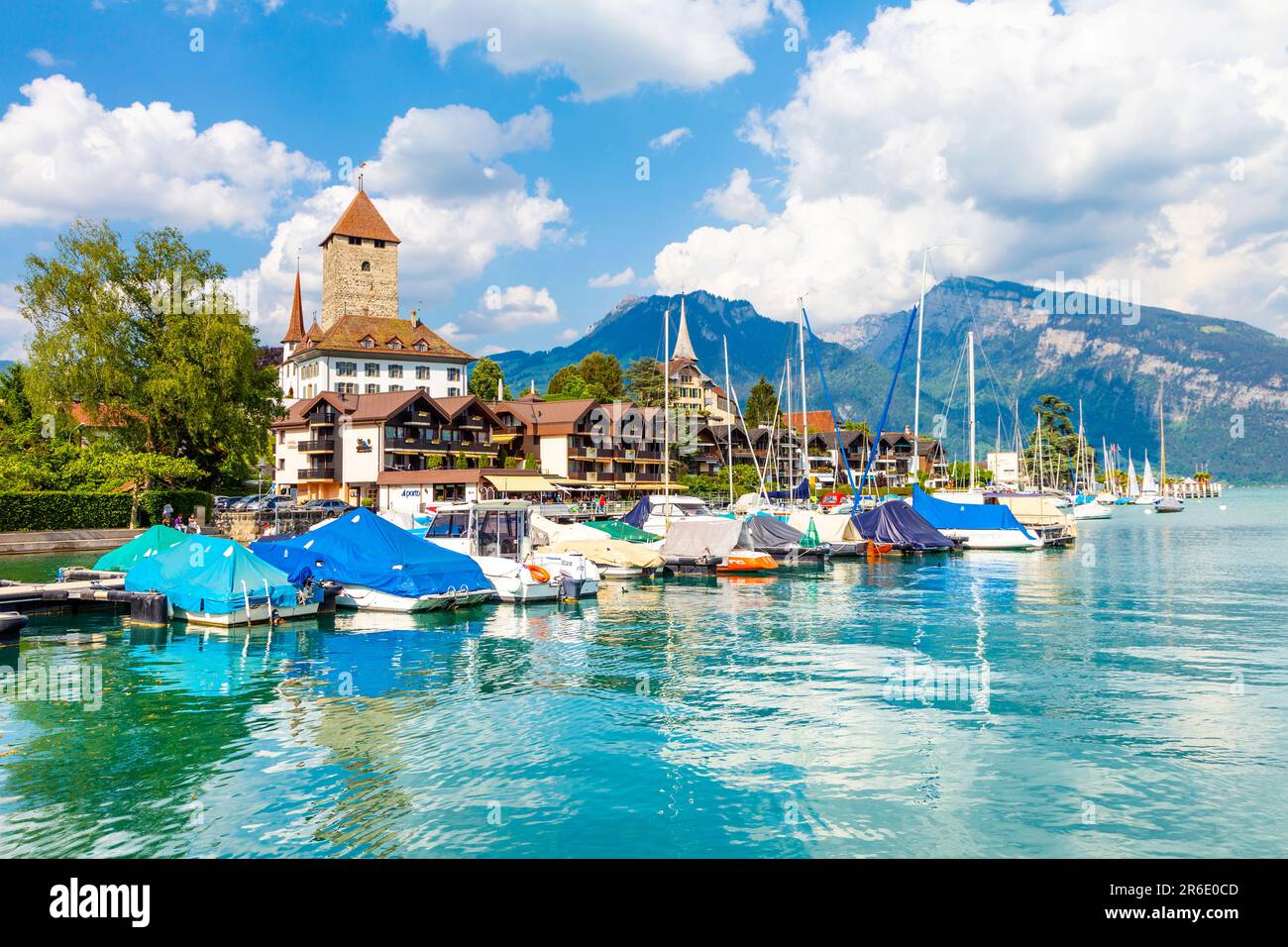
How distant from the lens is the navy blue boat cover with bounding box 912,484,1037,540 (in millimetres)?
65125

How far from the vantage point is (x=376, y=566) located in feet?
105

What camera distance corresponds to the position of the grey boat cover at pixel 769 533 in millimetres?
53219

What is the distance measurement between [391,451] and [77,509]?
108 feet

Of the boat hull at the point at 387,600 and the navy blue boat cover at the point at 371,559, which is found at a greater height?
the navy blue boat cover at the point at 371,559

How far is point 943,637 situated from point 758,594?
12390 millimetres

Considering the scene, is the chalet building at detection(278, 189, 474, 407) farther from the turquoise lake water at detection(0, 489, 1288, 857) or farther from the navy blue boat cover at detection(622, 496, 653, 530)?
the turquoise lake water at detection(0, 489, 1288, 857)

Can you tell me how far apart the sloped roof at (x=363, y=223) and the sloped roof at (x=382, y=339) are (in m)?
19.7

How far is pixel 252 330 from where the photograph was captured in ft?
219

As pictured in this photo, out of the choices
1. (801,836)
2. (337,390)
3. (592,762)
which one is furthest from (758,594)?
(337,390)

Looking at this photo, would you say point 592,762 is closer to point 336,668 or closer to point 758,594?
point 336,668

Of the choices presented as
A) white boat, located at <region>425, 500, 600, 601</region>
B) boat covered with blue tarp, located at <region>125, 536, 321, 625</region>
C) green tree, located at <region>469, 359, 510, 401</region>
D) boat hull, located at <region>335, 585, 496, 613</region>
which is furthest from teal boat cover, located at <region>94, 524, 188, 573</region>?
green tree, located at <region>469, 359, 510, 401</region>

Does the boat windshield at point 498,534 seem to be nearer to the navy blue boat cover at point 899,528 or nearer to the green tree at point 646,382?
the navy blue boat cover at point 899,528

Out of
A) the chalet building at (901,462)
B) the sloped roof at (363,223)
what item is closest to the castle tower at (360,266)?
the sloped roof at (363,223)

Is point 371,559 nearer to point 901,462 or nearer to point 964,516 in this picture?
point 964,516
